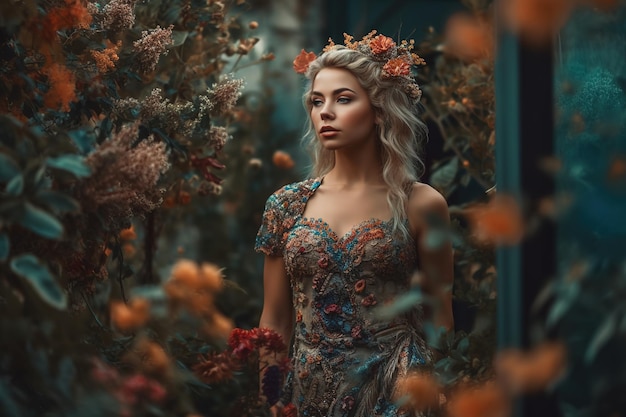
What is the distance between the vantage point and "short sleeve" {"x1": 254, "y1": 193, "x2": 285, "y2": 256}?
2.98 metres

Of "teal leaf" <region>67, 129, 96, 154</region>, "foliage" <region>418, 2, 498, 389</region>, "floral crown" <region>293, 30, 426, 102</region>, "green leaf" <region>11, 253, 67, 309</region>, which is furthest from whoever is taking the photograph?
"foliage" <region>418, 2, 498, 389</region>

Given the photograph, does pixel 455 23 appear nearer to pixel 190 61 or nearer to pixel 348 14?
pixel 190 61

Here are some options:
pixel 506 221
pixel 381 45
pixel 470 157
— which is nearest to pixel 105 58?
pixel 381 45

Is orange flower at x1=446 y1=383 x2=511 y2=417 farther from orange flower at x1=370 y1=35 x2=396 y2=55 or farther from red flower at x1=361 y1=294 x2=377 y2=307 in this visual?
orange flower at x1=370 y1=35 x2=396 y2=55

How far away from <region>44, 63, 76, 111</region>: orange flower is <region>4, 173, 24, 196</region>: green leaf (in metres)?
0.61

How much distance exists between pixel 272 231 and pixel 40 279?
5.20 ft

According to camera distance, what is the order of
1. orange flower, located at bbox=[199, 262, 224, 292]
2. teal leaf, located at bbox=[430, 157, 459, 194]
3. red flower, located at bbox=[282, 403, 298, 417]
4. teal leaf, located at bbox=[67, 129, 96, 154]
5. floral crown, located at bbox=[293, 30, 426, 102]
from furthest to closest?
1. teal leaf, located at bbox=[430, 157, 459, 194]
2. floral crown, located at bbox=[293, 30, 426, 102]
3. red flower, located at bbox=[282, 403, 298, 417]
4. teal leaf, located at bbox=[67, 129, 96, 154]
5. orange flower, located at bbox=[199, 262, 224, 292]

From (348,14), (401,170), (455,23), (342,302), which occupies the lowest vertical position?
(455,23)

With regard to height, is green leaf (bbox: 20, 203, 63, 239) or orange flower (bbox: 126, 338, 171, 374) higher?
green leaf (bbox: 20, 203, 63, 239)

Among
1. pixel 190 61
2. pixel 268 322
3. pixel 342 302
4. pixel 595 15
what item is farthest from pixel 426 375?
pixel 190 61

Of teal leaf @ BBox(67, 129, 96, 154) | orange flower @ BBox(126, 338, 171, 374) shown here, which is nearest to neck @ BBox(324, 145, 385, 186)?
teal leaf @ BBox(67, 129, 96, 154)

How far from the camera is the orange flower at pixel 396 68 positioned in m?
2.95

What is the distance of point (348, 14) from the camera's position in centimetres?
576

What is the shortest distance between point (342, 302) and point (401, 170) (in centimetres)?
47
